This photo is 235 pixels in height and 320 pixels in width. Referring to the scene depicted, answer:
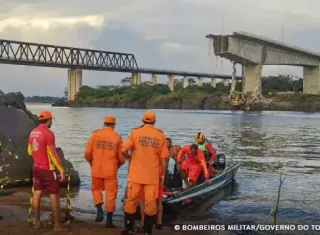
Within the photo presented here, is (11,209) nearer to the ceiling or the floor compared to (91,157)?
nearer to the floor

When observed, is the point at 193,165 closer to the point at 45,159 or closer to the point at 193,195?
the point at 193,195

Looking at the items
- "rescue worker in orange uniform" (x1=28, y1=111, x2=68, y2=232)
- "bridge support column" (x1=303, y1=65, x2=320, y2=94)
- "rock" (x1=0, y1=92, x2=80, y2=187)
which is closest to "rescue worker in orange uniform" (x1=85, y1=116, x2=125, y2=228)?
"rescue worker in orange uniform" (x1=28, y1=111, x2=68, y2=232)

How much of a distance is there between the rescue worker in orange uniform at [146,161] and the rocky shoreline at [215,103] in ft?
326

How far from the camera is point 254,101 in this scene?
106812 mm

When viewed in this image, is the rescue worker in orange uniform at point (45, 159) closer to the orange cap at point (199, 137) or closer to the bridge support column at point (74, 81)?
the orange cap at point (199, 137)

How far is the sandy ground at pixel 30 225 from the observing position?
28.4 feet

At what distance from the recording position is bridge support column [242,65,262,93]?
99.8 meters

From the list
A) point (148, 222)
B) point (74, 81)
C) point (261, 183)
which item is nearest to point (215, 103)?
point (74, 81)

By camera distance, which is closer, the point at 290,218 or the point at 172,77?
the point at 290,218

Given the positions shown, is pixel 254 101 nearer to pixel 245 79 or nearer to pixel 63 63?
pixel 245 79

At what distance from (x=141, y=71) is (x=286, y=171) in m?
137

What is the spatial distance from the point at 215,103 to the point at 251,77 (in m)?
20.8

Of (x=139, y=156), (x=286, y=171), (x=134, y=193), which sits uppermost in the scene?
(x=139, y=156)

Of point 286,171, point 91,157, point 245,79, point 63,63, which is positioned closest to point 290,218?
point 91,157
